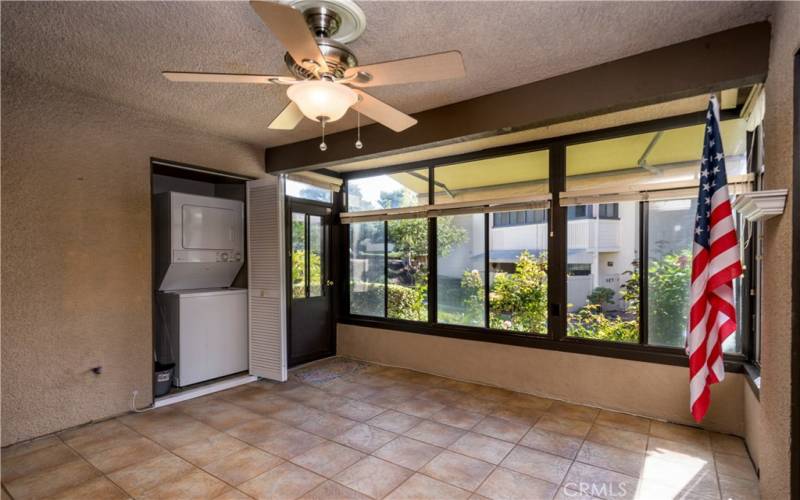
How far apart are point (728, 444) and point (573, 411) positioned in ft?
3.54

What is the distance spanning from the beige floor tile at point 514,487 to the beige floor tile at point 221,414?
2096 millimetres

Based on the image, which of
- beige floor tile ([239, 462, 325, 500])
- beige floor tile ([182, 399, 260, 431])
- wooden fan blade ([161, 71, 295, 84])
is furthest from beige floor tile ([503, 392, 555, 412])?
wooden fan blade ([161, 71, 295, 84])

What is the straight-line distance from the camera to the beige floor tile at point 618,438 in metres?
2.86

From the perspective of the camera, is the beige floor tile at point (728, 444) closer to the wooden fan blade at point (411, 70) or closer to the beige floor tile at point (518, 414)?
the beige floor tile at point (518, 414)

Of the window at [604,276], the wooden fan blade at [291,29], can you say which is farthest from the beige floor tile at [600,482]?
the wooden fan blade at [291,29]

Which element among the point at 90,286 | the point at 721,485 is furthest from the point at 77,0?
the point at 721,485

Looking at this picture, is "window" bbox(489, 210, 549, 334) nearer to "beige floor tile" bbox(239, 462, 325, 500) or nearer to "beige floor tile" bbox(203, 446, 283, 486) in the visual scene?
"beige floor tile" bbox(239, 462, 325, 500)

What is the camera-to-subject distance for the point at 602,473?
2521 mm

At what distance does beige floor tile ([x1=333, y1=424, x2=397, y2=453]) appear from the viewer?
2.90 meters

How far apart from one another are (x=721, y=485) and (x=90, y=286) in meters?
4.79

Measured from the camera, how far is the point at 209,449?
2.84 metres

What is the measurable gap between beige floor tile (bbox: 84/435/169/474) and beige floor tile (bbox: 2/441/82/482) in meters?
0.13

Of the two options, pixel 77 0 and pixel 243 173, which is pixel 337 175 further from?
pixel 77 0

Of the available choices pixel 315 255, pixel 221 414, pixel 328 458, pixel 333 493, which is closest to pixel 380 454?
pixel 328 458
